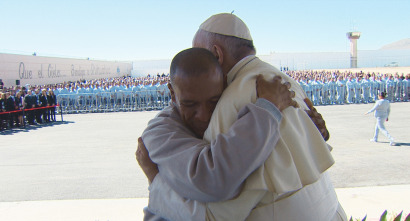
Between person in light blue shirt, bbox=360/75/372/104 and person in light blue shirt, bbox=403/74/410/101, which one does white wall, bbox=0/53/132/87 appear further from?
person in light blue shirt, bbox=403/74/410/101

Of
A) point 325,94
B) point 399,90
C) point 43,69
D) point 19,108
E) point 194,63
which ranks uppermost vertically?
point 43,69

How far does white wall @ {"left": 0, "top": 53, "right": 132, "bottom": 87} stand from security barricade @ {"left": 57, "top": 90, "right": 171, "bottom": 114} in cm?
1246

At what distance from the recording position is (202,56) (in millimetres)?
1345

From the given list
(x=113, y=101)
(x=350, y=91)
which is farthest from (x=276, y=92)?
(x=350, y=91)

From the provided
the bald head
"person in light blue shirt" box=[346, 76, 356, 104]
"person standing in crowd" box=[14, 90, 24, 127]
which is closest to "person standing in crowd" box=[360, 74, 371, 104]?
"person in light blue shirt" box=[346, 76, 356, 104]

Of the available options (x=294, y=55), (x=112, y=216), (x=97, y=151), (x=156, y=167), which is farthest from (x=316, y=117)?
(x=294, y=55)

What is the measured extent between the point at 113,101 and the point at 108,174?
1423 centimetres

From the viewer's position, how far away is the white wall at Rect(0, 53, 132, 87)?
3097 centimetres

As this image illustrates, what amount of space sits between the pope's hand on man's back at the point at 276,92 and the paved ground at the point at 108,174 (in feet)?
12.0

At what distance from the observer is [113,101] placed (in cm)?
2092

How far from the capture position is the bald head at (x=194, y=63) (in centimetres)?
133

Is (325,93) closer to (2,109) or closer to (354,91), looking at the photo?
(354,91)

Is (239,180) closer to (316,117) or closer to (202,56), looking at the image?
(202,56)

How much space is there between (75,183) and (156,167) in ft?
18.6
